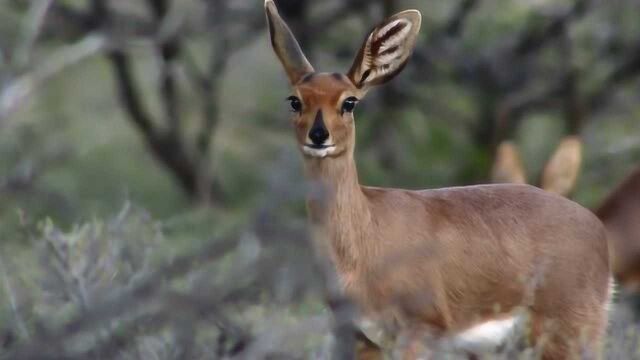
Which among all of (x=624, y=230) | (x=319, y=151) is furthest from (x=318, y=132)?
(x=624, y=230)

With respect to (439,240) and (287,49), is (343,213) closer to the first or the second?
(439,240)

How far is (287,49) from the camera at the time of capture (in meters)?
5.32

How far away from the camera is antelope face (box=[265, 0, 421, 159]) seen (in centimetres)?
505

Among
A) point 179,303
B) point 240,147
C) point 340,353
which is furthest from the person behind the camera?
point 240,147

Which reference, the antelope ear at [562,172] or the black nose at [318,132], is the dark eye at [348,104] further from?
the antelope ear at [562,172]

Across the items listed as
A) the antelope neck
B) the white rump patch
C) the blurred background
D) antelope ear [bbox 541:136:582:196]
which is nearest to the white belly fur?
the white rump patch

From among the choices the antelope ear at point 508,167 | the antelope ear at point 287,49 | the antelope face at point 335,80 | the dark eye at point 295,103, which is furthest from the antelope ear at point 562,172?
the dark eye at point 295,103

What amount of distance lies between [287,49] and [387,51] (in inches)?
12.9

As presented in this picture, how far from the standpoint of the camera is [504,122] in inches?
440

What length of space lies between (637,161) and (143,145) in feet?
16.4

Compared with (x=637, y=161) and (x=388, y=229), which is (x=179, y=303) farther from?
(x=637, y=161)

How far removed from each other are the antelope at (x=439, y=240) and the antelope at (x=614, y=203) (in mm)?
1479

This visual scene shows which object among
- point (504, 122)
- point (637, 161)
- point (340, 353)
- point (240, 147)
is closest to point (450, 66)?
point (504, 122)

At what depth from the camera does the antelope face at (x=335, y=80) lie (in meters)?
5.05
